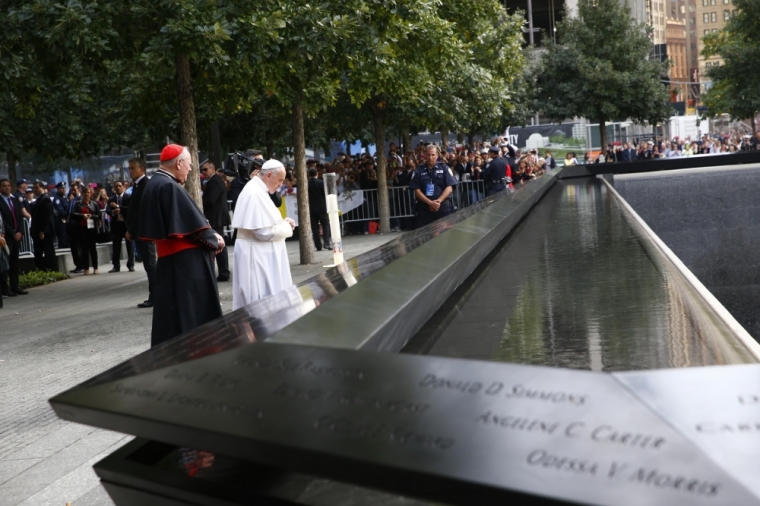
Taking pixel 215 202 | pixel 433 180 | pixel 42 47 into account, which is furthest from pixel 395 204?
pixel 42 47

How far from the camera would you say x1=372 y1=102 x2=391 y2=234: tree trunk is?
84.5 ft

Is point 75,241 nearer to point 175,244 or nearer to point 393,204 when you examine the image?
point 393,204

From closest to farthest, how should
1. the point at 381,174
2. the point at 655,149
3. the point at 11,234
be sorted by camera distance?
1. the point at 11,234
2. the point at 381,174
3. the point at 655,149

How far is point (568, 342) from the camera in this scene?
11.1 feet

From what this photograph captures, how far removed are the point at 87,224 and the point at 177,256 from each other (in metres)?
14.4

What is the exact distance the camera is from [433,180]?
547 inches

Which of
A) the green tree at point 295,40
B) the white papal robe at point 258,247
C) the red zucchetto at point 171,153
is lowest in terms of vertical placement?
the white papal robe at point 258,247

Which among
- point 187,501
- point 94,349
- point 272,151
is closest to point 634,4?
point 272,151

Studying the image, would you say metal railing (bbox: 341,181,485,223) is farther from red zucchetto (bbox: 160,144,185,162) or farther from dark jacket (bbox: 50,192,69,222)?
red zucchetto (bbox: 160,144,185,162)

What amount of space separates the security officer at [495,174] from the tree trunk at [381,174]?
5031 millimetres

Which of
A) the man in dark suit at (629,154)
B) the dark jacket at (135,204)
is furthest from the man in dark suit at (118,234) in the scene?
the man in dark suit at (629,154)

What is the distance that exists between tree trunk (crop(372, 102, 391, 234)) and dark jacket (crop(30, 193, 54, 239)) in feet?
28.6

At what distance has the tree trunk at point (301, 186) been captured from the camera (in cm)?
1791

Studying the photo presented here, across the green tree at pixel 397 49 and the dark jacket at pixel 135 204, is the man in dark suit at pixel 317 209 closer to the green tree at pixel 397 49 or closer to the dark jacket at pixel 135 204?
the green tree at pixel 397 49
